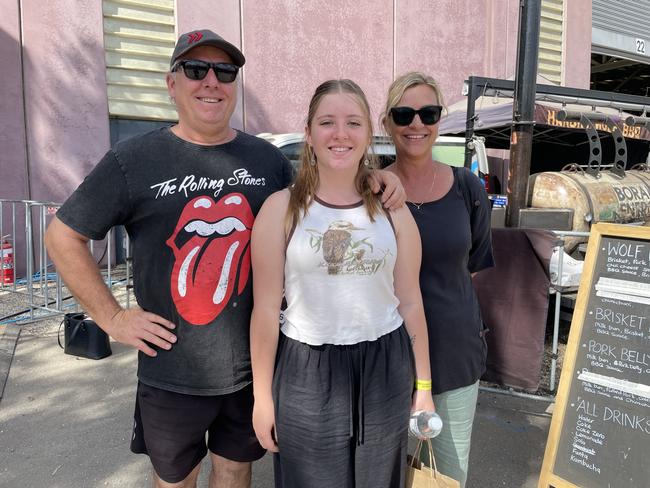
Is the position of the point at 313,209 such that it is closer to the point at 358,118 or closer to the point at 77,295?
the point at 358,118

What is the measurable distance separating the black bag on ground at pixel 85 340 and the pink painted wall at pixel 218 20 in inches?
200

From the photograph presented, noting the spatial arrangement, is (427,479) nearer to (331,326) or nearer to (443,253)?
(331,326)

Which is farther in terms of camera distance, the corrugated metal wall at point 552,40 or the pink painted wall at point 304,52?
the corrugated metal wall at point 552,40

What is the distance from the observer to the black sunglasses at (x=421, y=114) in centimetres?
201

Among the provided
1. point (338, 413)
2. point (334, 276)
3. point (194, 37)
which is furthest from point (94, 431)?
point (194, 37)

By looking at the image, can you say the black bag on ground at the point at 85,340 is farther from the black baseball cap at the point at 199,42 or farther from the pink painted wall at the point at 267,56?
the pink painted wall at the point at 267,56

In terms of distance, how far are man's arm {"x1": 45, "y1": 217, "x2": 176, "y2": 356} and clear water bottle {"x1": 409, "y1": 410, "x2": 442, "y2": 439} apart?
3.04 feet

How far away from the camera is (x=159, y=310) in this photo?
1.91m

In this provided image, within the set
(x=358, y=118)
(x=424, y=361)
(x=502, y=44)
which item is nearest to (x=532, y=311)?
(x=424, y=361)

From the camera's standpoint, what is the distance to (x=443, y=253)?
76.8 inches

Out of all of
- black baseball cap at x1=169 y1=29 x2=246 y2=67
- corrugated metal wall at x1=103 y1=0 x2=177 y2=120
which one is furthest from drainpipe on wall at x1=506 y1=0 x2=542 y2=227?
corrugated metal wall at x1=103 y1=0 x2=177 y2=120


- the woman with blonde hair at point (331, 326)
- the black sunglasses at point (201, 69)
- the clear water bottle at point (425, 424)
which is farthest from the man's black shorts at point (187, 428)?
the black sunglasses at point (201, 69)

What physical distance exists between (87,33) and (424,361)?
816cm

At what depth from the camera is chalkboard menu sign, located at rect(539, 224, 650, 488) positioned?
236 cm
